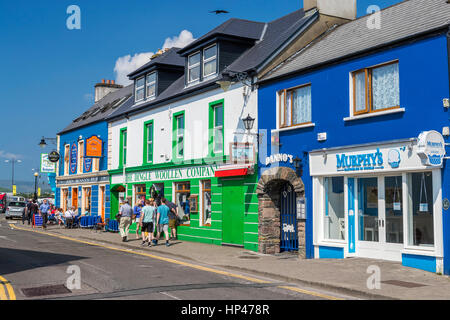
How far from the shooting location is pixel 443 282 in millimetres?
10367

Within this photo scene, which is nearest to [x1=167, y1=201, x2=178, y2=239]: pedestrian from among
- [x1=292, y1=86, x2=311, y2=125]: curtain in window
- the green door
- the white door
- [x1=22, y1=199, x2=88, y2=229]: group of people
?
the green door

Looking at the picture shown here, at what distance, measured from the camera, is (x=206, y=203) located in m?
20.1

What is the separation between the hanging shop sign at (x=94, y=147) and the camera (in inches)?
1111

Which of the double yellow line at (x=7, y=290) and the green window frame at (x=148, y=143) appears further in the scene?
the green window frame at (x=148, y=143)

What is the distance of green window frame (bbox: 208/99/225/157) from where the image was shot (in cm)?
1908

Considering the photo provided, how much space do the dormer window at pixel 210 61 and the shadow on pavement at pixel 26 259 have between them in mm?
9587

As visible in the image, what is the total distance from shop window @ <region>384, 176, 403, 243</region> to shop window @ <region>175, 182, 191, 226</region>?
9.90 meters

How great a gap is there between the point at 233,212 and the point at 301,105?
4936 millimetres

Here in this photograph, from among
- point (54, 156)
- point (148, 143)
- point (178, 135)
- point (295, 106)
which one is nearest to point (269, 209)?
point (295, 106)

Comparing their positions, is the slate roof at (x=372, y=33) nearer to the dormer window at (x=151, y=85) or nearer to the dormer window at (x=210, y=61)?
the dormer window at (x=210, y=61)

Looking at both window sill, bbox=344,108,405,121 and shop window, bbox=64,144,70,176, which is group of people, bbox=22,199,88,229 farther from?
window sill, bbox=344,108,405,121

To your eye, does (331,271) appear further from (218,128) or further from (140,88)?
(140,88)

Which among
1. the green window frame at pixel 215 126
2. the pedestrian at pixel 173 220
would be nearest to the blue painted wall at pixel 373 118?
the green window frame at pixel 215 126
